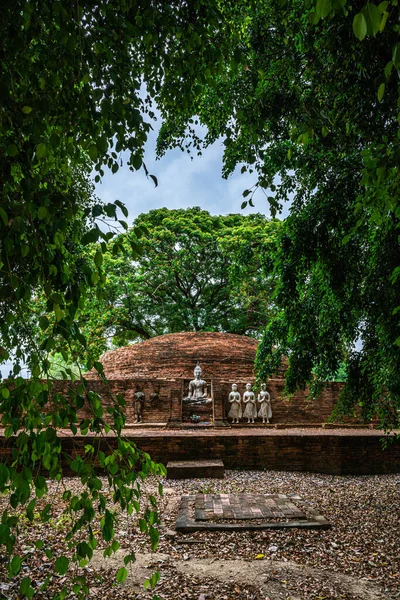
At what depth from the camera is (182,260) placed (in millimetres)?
21109

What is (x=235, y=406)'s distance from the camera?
1430 centimetres

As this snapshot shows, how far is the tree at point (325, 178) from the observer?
408 cm

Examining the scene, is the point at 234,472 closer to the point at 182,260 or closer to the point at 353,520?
the point at 353,520

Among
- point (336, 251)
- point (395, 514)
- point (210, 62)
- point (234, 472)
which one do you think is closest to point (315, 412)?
point (234, 472)

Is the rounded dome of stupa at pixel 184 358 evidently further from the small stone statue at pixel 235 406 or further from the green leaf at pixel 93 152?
the green leaf at pixel 93 152

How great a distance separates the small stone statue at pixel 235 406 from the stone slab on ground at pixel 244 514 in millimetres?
7759

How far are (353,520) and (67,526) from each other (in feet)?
12.0

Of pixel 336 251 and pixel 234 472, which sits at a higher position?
pixel 336 251

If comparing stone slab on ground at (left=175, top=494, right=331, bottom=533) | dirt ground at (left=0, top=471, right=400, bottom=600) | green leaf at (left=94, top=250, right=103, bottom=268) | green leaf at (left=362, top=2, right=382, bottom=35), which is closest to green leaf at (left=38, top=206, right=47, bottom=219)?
green leaf at (left=94, top=250, right=103, bottom=268)

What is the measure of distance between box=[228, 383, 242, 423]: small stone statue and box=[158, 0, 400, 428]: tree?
25.4 feet

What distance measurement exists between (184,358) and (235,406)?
4.46 m

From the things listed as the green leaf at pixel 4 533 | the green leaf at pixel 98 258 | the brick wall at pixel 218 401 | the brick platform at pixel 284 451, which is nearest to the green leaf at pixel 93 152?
the green leaf at pixel 98 258

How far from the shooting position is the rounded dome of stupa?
17.8m

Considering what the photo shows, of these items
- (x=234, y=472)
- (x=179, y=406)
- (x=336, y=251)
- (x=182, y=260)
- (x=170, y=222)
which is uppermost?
(x=170, y=222)
